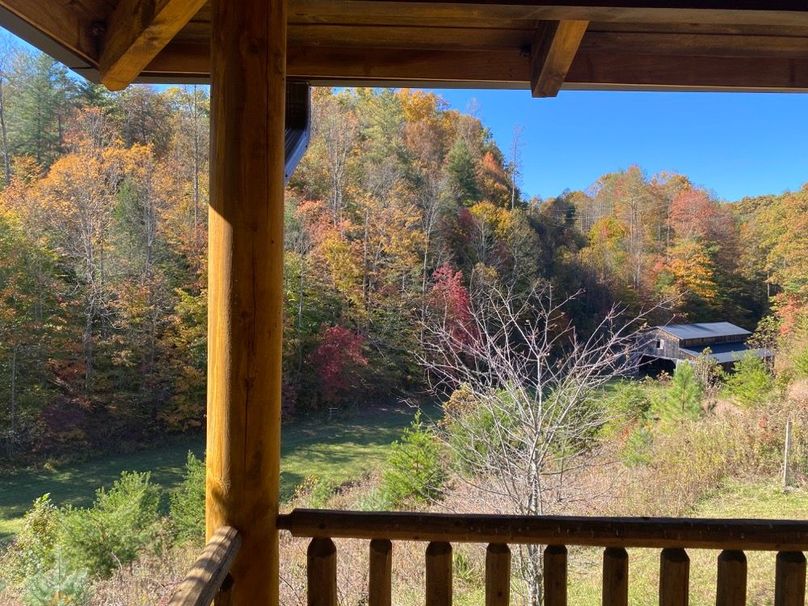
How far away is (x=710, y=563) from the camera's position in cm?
468

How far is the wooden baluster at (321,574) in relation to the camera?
892 mm

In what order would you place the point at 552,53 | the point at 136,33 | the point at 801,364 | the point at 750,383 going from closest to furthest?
the point at 136,33, the point at 552,53, the point at 750,383, the point at 801,364

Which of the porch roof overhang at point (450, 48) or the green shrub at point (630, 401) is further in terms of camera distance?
the green shrub at point (630, 401)

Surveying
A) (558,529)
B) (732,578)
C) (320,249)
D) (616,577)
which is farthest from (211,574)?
(320,249)

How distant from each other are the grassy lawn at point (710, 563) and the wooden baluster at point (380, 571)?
4.07 m

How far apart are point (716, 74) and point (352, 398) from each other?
35.8ft

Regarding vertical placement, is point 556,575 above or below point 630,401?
above

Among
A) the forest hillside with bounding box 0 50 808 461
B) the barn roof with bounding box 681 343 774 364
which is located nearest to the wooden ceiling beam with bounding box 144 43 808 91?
the forest hillside with bounding box 0 50 808 461

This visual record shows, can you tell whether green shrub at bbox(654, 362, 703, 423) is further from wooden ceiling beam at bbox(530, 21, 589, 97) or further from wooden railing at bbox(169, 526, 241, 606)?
wooden railing at bbox(169, 526, 241, 606)

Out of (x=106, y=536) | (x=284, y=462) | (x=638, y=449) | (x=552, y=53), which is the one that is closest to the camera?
(x=552, y=53)

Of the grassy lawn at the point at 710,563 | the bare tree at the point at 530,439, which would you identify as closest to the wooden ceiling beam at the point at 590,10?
the bare tree at the point at 530,439

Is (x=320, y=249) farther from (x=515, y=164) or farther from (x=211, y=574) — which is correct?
(x=211, y=574)

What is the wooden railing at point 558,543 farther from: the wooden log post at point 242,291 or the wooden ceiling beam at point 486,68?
the wooden ceiling beam at point 486,68

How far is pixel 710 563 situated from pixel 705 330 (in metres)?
9.61
